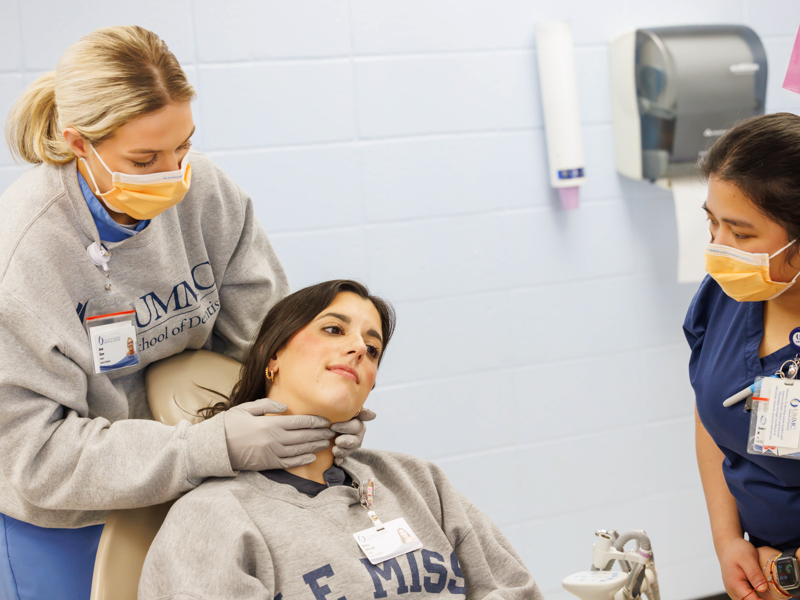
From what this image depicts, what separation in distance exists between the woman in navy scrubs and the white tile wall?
0.97 m

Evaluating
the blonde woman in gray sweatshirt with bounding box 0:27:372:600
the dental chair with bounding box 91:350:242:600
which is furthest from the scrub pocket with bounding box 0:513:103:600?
the dental chair with bounding box 91:350:242:600

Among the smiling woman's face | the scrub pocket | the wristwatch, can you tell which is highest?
the smiling woman's face

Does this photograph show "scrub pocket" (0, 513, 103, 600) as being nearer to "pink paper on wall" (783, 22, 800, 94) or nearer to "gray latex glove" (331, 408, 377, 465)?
"gray latex glove" (331, 408, 377, 465)

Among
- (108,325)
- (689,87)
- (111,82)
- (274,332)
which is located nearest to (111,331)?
(108,325)

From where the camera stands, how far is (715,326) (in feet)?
4.50

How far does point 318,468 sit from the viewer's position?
54.1 inches

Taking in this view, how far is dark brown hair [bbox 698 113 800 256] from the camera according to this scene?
3.75 feet

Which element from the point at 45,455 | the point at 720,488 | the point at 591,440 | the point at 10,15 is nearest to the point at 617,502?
the point at 591,440

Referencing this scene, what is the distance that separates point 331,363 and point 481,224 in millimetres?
1084

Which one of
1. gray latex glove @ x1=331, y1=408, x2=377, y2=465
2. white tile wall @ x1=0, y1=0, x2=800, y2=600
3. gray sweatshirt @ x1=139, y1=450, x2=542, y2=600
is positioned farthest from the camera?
white tile wall @ x1=0, y1=0, x2=800, y2=600

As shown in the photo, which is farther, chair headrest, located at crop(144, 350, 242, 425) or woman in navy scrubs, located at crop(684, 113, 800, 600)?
chair headrest, located at crop(144, 350, 242, 425)

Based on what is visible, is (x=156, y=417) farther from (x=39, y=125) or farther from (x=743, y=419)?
(x=743, y=419)

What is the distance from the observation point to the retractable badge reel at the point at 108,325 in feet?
4.02

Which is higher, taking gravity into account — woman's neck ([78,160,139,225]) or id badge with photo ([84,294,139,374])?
woman's neck ([78,160,139,225])
